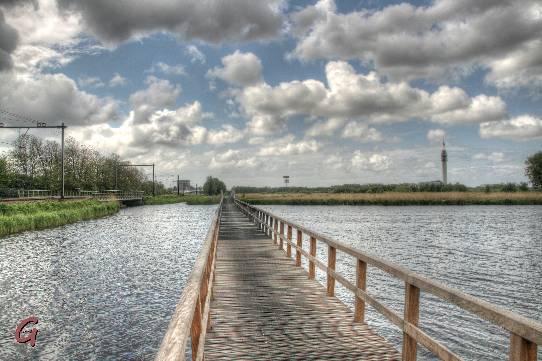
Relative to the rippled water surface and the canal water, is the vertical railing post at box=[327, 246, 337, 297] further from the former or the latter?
the rippled water surface

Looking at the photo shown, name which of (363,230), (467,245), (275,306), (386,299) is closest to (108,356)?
(275,306)

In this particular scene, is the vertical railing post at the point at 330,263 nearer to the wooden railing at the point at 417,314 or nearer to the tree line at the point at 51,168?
the wooden railing at the point at 417,314

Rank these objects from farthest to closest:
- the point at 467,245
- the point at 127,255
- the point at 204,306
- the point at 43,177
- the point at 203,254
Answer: the point at 43,177 < the point at 467,245 < the point at 127,255 < the point at 203,254 < the point at 204,306

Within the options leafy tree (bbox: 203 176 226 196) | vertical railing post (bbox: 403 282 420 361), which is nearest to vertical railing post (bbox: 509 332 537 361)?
vertical railing post (bbox: 403 282 420 361)

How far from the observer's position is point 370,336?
7.00 meters

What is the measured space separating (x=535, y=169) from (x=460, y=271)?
325 ft

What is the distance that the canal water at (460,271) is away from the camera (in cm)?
1065

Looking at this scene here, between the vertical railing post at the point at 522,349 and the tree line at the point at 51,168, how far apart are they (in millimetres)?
79320

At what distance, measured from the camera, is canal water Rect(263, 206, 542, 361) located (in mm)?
10648

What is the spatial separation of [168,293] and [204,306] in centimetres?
939

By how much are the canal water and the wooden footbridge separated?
2.50m

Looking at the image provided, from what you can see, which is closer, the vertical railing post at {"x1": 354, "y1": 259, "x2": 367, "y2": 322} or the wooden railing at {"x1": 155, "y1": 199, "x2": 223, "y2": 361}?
the wooden railing at {"x1": 155, "y1": 199, "x2": 223, "y2": 361}

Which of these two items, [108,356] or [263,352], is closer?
[263,352]

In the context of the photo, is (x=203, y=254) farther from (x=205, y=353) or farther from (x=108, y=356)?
(x=108, y=356)
